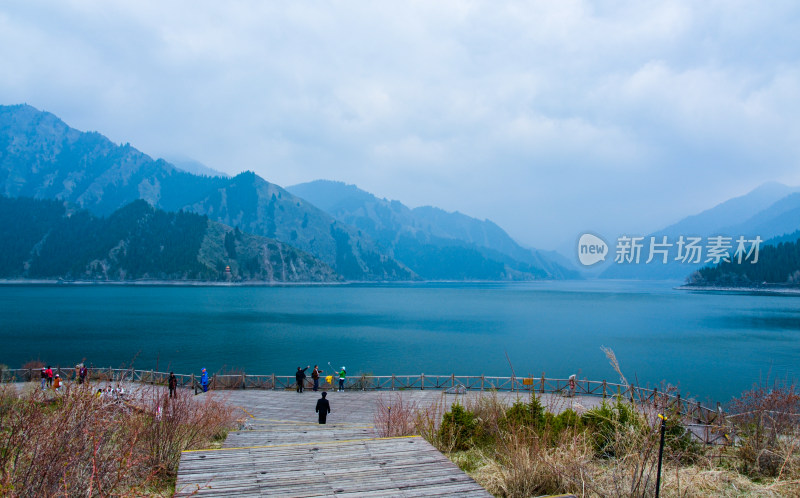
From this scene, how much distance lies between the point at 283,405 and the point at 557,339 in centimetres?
4603

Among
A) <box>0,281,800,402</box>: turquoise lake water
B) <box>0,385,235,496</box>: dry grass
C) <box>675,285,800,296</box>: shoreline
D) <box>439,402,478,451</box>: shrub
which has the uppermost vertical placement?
<box>0,385,235,496</box>: dry grass

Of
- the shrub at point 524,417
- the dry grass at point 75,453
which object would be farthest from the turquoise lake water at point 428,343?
the dry grass at point 75,453

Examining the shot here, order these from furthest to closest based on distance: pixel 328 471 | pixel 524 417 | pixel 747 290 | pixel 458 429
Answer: pixel 747 290 < pixel 458 429 < pixel 524 417 < pixel 328 471

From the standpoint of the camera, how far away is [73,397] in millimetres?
5270

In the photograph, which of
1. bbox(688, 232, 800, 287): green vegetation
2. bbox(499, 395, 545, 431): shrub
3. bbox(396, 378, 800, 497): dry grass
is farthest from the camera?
bbox(688, 232, 800, 287): green vegetation

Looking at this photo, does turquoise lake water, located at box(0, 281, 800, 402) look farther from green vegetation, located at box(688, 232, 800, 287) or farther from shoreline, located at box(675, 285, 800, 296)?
green vegetation, located at box(688, 232, 800, 287)

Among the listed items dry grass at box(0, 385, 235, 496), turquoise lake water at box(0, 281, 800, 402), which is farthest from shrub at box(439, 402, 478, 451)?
turquoise lake water at box(0, 281, 800, 402)

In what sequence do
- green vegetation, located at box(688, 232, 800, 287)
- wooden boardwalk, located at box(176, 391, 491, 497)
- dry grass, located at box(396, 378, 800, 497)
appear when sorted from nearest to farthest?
wooden boardwalk, located at box(176, 391, 491, 497) → dry grass, located at box(396, 378, 800, 497) → green vegetation, located at box(688, 232, 800, 287)

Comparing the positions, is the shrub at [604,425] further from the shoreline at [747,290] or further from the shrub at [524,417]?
the shoreline at [747,290]

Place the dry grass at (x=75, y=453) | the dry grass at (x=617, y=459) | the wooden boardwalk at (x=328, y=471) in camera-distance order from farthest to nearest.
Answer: the dry grass at (x=617, y=459) → the wooden boardwalk at (x=328, y=471) → the dry grass at (x=75, y=453)

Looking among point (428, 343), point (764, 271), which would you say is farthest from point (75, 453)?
point (764, 271)

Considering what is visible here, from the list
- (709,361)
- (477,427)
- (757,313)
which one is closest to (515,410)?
(477,427)

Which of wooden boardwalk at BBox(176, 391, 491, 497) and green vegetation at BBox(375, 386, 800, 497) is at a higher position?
wooden boardwalk at BBox(176, 391, 491, 497)

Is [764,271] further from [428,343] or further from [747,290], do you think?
[428,343]
